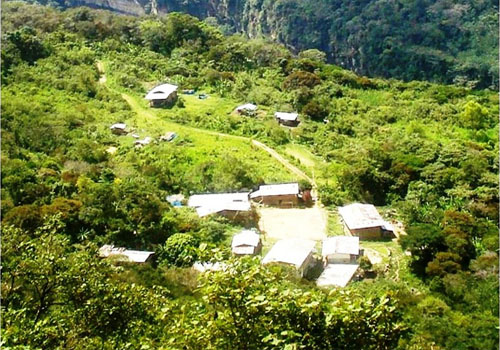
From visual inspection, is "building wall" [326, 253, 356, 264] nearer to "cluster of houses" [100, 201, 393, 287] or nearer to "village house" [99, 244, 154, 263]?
"cluster of houses" [100, 201, 393, 287]

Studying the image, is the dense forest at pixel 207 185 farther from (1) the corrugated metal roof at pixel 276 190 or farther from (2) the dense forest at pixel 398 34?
(2) the dense forest at pixel 398 34

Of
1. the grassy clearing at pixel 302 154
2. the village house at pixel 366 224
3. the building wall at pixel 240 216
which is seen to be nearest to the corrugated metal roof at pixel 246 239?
the building wall at pixel 240 216

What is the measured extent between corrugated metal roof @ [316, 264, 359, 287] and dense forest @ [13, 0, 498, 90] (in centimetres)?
3435

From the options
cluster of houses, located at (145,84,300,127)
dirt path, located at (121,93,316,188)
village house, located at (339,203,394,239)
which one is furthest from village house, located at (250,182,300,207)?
cluster of houses, located at (145,84,300,127)

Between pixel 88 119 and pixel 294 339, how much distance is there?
21013 millimetres

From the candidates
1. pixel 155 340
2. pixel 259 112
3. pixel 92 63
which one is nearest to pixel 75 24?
pixel 92 63

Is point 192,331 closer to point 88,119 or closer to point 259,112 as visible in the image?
point 88,119

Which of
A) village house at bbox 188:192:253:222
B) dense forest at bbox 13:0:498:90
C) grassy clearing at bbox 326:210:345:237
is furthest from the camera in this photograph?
dense forest at bbox 13:0:498:90

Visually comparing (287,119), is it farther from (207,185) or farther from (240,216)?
(240,216)

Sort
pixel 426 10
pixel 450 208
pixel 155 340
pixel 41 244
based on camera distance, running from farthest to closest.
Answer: pixel 426 10 < pixel 450 208 < pixel 41 244 < pixel 155 340

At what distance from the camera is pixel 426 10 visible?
51.3 metres

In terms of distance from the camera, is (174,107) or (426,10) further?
(426,10)

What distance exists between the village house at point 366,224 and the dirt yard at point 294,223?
30.9 inches

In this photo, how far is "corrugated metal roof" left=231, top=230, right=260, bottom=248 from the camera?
15391mm
